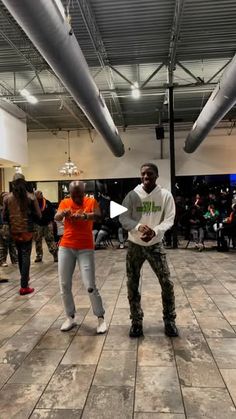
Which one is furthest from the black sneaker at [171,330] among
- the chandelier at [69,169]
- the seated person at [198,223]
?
the chandelier at [69,169]

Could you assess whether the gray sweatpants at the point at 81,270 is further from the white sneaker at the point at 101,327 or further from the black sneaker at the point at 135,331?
the black sneaker at the point at 135,331

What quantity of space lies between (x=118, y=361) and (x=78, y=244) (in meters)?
0.98

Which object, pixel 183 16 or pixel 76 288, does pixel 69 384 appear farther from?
pixel 183 16

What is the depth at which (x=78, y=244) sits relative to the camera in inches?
118

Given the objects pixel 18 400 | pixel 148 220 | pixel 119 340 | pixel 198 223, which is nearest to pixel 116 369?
pixel 119 340

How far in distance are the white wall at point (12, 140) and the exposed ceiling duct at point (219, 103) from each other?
484cm

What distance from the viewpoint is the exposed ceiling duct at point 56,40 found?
2.99m

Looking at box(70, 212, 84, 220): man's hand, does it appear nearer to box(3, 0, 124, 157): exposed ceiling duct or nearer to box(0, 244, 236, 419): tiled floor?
box(0, 244, 236, 419): tiled floor

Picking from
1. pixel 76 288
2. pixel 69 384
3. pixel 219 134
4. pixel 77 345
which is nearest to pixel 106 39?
pixel 76 288

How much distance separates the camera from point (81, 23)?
5.49 metres

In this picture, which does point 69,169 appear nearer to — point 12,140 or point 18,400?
point 12,140

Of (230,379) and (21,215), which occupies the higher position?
(21,215)

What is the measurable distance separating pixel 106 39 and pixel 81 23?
73cm

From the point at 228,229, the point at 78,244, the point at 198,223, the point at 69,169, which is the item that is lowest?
the point at 228,229
